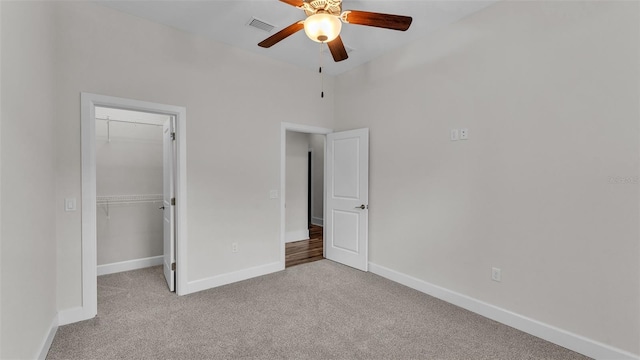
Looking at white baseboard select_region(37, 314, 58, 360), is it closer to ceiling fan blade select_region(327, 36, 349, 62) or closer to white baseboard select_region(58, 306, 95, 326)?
white baseboard select_region(58, 306, 95, 326)

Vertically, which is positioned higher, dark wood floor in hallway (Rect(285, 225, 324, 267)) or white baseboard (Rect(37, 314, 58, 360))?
white baseboard (Rect(37, 314, 58, 360))

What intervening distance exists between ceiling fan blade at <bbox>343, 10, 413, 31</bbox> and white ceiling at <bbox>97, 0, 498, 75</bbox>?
576mm

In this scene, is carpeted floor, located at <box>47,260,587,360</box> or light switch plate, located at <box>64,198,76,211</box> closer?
carpeted floor, located at <box>47,260,587,360</box>

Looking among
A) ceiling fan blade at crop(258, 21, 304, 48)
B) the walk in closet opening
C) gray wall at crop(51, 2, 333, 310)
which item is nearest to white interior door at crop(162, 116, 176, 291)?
gray wall at crop(51, 2, 333, 310)

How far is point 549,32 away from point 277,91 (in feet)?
9.60

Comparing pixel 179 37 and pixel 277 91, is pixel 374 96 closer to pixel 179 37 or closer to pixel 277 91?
pixel 277 91

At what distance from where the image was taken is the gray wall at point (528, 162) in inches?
82.0

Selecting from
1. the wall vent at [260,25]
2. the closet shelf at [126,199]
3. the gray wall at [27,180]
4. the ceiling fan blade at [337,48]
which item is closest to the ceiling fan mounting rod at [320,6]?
the ceiling fan blade at [337,48]

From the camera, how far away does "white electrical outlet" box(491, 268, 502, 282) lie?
270cm

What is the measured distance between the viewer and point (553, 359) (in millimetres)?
2131

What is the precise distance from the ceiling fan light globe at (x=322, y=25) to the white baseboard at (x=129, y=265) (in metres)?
3.84

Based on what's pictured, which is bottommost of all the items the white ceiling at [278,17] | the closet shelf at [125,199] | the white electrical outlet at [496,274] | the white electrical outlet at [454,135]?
the white electrical outlet at [496,274]

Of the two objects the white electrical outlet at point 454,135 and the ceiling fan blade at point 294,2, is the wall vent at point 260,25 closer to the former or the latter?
the ceiling fan blade at point 294,2

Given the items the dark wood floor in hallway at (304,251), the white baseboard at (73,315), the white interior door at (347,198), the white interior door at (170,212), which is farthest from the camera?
the dark wood floor in hallway at (304,251)
